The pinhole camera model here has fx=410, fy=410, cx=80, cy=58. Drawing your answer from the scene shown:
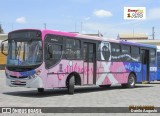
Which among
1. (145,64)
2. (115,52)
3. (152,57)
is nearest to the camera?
(115,52)

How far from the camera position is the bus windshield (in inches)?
706

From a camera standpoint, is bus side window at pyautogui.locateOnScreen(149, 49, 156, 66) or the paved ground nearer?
the paved ground

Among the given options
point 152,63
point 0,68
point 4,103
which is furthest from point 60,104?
point 0,68

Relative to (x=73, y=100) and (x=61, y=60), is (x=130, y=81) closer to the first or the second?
(x=61, y=60)

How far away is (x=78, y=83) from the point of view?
20.4m

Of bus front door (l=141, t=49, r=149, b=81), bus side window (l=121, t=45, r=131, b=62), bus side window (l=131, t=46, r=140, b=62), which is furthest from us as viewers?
bus front door (l=141, t=49, r=149, b=81)

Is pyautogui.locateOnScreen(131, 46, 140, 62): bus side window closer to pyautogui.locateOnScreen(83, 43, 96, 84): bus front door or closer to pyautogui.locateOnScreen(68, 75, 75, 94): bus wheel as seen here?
pyautogui.locateOnScreen(83, 43, 96, 84): bus front door

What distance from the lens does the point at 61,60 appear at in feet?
62.8

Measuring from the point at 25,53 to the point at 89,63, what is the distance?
178 inches

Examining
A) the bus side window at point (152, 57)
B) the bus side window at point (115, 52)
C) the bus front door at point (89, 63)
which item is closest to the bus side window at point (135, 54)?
the bus side window at point (152, 57)

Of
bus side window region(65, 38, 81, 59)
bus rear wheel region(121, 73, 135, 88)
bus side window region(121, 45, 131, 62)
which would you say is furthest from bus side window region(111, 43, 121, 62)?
bus side window region(65, 38, 81, 59)

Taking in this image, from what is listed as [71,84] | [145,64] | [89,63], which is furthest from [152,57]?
[71,84]

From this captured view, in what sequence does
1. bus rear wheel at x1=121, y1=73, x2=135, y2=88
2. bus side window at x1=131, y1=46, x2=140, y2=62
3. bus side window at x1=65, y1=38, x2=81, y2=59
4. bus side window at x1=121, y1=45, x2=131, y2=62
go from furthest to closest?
bus side window at x1=131, y1=46, x2=140, y2=62 < bus rear wheel at x1=121, y1=73, x2=135, y2=88 < bus side window at x1=121, y1=45, x2=131, y2=62 < bus side window at x1=65, y1=38, x2=81, y2=59

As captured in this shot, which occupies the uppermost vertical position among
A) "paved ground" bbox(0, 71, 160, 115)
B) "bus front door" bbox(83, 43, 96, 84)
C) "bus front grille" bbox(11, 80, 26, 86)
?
"bus front door" bbox(83, 43, 96, 84)
